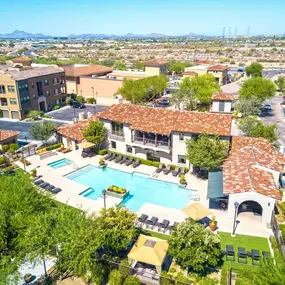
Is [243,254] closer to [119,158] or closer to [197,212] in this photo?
[197,212]

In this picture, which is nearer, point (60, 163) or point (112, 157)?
point (60, 163)

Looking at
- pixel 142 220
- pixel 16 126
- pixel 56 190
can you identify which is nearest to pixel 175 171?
pixel 142 220

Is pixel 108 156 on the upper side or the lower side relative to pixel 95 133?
lower

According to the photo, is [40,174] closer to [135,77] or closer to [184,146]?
[184,146]

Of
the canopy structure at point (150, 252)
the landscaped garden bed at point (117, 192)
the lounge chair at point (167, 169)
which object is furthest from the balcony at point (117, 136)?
the canopy structure at point (150, 252)

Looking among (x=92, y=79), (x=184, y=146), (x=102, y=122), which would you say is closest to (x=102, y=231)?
(x=184, y=146)

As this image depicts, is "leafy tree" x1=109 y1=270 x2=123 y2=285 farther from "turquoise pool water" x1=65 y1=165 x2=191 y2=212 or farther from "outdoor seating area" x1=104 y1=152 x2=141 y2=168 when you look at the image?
"outdoor seating area" x1=104 y1=152 x2=141 y2=168
